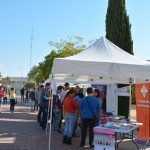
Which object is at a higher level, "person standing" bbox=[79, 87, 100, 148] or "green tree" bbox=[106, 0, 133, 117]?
"green tree" bbox=[106, 0, 133, 117]

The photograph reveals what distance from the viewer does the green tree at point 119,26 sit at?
23.7 metres

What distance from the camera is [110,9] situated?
24.9m

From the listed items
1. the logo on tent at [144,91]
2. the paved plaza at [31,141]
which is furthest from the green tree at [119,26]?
the logo on tent at [144,91]

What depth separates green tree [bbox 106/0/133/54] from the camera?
77.7 feet

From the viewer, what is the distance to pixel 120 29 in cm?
2400

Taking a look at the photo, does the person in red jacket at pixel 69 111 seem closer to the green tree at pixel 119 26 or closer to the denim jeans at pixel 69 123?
the denim jeans at pixel 69 123

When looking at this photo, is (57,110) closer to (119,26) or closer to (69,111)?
(69,111)

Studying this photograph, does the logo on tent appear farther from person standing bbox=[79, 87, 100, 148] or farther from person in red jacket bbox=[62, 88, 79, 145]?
person in red jacket bbox=[62, 88, 79, 145]

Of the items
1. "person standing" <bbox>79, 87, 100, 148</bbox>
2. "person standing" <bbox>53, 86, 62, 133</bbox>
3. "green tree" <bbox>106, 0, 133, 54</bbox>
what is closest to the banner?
"person standing" <bbox>53, 86, 62, 133</bbox>

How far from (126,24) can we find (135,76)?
13754 mm

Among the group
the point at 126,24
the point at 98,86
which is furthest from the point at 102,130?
the point at 126,24

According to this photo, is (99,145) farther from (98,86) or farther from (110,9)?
(110,9)

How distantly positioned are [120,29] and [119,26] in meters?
0.26

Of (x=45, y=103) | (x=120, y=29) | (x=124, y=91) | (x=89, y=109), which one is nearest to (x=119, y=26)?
(x=120, y=29)
